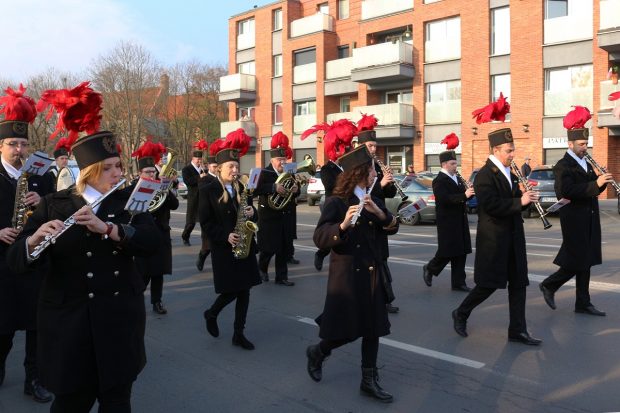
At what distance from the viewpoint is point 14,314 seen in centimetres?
477

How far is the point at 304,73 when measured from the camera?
39281 mm

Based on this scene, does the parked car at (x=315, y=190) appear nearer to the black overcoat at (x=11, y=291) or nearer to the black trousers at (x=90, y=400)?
the black overcoat at (x=11, y=291)

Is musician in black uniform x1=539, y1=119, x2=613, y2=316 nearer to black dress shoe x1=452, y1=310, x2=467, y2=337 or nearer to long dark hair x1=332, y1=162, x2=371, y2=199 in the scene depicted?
black dress shoe x1=452, y1=310, x2=467, y2=337

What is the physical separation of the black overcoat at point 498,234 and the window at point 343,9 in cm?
3385

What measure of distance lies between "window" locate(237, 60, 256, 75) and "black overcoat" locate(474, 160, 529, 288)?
1536 inches

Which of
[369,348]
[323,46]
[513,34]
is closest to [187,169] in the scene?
[369,348]

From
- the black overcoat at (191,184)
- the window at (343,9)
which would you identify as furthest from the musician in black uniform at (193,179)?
the window at (343,9)

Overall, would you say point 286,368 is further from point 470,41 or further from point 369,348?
point 470,41

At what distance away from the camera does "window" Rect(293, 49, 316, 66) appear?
128 feet

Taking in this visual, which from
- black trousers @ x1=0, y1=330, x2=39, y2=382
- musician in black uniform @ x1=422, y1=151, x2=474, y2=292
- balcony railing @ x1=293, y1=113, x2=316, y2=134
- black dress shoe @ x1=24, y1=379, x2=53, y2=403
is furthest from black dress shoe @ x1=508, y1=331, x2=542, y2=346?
balcony railing @ x1=293, y1=113, x2=316, y2=134

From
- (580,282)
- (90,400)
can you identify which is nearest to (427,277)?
(580,282)

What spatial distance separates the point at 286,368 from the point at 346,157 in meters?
2.04

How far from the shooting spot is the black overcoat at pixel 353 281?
4.63m

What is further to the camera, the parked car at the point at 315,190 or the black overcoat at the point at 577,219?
the parked car at the point at 315,190
